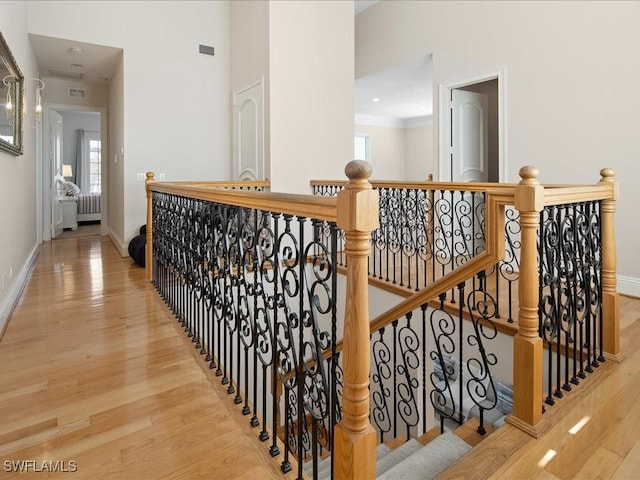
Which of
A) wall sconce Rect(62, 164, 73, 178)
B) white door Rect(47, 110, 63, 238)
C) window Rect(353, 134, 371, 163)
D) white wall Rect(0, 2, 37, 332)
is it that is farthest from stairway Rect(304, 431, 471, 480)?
wall sconce Rect(62, 164, 73, 178)

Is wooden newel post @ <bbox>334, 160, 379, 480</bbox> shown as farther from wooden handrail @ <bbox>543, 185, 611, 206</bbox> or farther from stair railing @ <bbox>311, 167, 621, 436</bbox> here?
wooden handrail @ <bbox>543, 185, 611, 206</bbox>

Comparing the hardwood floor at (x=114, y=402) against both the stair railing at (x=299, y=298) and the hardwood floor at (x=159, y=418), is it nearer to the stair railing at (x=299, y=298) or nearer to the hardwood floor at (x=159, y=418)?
the hardwood floor at (x=159, y=418)

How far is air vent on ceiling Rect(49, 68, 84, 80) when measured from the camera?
618 centimetres

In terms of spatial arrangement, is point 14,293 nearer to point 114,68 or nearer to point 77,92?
point 114,68

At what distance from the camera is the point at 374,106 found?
31.2ft

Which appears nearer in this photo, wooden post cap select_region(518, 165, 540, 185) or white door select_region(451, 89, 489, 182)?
wooden post cap select_region(518, 165, 540, 185)

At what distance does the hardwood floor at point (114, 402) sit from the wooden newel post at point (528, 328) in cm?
108

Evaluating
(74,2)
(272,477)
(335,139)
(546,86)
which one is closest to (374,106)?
(335,139)

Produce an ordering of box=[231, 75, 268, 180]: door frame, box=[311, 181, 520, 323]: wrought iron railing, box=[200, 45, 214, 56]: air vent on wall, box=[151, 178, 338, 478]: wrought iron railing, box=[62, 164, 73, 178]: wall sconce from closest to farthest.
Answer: box=[151, 178, 338, 478]: wrought iron railing
box=[311, 181, 520, 323]: wrought iron railing
box=[231, 75, 268, 180]: door frame
box=[200, 45, 214, 56]: air vent on wall
box=[62, 164, 73, 178]: wall sconce

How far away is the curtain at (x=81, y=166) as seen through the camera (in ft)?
33.8

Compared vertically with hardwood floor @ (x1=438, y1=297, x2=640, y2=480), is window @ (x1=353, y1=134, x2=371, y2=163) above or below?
above

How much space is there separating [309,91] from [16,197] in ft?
11.2

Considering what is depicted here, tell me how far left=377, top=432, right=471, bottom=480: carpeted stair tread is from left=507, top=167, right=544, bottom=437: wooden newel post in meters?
0.30

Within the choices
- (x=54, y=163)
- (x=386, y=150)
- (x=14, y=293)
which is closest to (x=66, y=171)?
(x=54, y=163)
